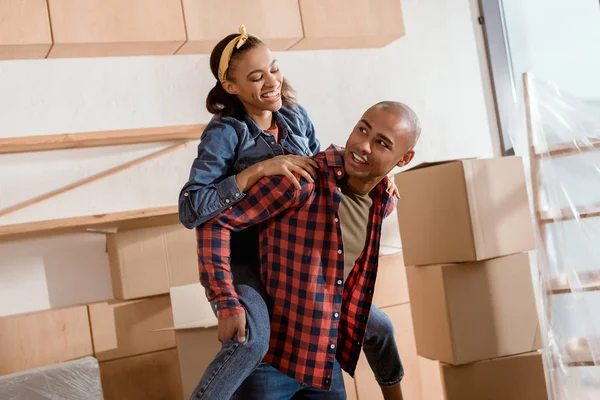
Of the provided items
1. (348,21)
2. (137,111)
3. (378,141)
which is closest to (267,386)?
(378,141)

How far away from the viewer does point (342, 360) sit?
5.67ft

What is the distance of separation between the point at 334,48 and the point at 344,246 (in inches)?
71.6

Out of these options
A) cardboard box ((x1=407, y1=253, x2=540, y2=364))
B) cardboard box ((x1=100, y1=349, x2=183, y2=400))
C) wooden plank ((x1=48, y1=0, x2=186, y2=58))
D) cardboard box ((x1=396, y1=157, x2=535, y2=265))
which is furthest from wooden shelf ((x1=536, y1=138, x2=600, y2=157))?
cardboard box ((x1=100, y1=349, x2=183, y2=400))

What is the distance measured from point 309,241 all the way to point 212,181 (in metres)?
0.25

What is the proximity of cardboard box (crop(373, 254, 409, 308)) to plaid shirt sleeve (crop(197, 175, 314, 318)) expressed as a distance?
1268mm

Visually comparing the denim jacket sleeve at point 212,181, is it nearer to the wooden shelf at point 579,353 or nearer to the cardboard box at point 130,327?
the cardboard box at point 130,327

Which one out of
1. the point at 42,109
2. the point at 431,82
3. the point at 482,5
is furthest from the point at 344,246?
the point at 482,5

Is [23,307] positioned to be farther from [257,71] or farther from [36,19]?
[257,71]

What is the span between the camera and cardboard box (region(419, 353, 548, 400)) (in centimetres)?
232

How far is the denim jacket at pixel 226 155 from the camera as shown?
154 cm

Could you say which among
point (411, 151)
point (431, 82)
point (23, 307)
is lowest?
point (23, 307)

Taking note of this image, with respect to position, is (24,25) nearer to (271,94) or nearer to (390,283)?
(271,94)

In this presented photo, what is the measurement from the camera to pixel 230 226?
155 centimetres

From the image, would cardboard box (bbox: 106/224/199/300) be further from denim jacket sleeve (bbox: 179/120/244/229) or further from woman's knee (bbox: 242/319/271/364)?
woman's knee (bbox: 242/319/271/364)
